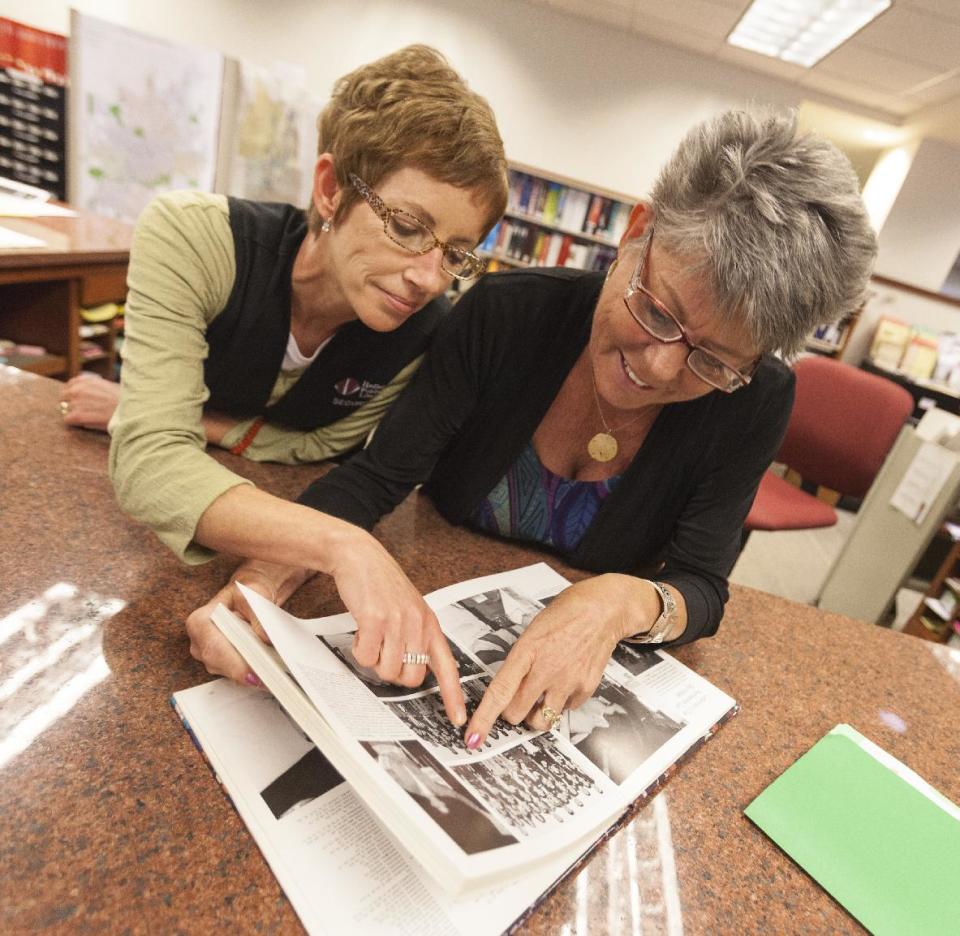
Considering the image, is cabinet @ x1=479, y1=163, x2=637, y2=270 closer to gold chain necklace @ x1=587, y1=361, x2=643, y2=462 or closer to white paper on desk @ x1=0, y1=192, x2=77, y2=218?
white paper on desk @ x1=0, y1=192, x2=77, y2=218

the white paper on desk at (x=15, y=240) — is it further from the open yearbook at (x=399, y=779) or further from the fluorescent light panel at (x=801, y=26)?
the fluorescent light panel at (x=801, y=26)

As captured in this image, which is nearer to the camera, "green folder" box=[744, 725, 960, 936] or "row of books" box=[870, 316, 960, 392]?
"green folder" box=[744, 725, 960, 936]

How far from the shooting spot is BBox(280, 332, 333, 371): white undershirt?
1075 millimetres

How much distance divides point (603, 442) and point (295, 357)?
561mm

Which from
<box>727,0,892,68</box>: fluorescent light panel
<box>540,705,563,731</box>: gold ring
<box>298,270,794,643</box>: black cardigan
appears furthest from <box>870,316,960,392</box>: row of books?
<box>540,705,563,731</box>: gold ring

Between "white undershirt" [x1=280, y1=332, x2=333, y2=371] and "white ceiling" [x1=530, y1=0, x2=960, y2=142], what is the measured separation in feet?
12.7

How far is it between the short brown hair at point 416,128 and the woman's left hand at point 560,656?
24.1 inches

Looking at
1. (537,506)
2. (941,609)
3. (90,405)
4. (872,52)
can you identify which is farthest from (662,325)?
(872,52)

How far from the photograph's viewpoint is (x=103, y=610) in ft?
2.15

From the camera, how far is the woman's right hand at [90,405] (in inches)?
38.1

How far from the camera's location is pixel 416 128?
2.83 ft

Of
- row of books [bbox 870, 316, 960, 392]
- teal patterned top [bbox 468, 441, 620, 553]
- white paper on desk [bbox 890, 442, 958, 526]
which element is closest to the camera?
teal patterned top [bbox 468, 441, 620, 553]

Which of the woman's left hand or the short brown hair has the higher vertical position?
the short brown hair

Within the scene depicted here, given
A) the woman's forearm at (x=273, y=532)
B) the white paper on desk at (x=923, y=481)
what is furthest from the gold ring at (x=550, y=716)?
the white paper on desk at (x=923, y=481)
